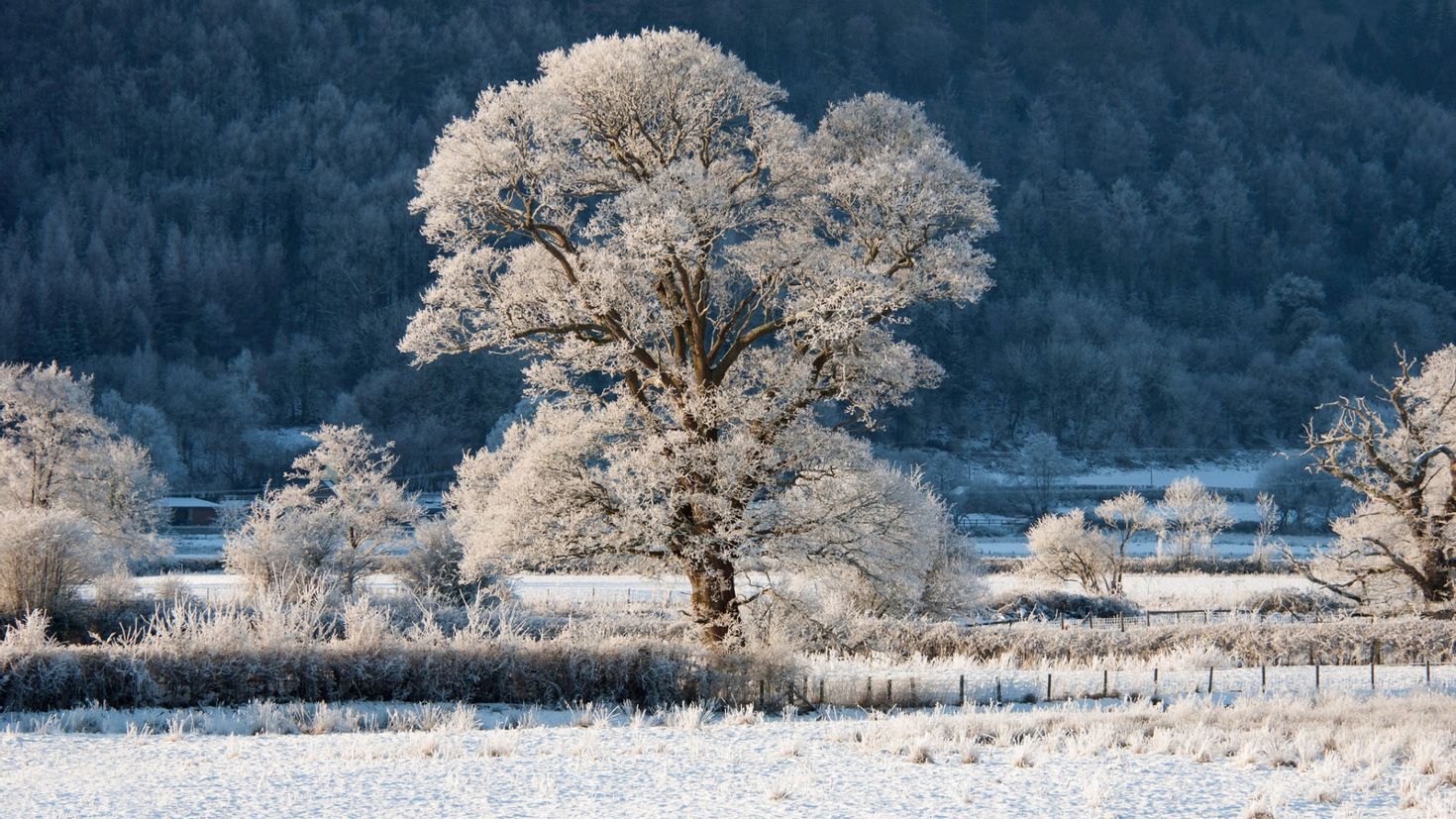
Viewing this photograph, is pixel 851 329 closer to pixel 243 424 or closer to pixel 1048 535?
pixel 1048 535

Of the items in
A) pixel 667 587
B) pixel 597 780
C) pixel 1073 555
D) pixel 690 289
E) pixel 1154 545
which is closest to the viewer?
pixel 597 780

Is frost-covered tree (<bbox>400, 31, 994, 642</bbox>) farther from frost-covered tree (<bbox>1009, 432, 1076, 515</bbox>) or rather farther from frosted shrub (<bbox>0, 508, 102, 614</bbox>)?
frost-covered tree (<bbox>1009, 432, 1076, 515</bbox>)

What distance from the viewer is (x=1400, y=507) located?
93.9 feet

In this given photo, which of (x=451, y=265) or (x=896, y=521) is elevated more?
(x=451, y=265)

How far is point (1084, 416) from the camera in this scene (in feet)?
Answer: 469

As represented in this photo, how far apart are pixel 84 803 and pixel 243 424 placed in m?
113

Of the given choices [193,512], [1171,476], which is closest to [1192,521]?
[1171,476]

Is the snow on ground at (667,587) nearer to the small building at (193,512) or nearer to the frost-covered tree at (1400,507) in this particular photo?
the frost-covered tree at (1400,507)

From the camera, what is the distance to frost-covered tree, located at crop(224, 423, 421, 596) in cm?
3719

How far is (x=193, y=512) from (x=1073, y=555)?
59.8m

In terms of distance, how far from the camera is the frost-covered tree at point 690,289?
1953 centimetres

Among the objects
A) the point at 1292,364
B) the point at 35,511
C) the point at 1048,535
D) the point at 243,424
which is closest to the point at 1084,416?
the point at 1292,364

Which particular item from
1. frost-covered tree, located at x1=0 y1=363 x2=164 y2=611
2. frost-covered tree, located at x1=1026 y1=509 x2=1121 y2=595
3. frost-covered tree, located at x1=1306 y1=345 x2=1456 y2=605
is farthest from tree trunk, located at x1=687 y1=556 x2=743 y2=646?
frost-covered tree, located at x1=1026 y1=509 x2=1121 y2=595

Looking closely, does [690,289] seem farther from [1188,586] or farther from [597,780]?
[1188,586]
